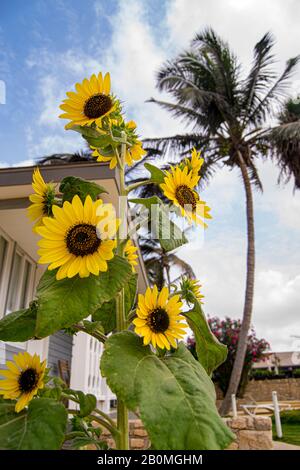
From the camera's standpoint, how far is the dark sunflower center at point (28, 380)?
666mm

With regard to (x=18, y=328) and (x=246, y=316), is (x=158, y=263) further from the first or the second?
(x=18, y=328)

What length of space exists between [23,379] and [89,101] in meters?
0.57

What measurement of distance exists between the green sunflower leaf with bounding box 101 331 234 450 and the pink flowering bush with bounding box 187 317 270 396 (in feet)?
40.8

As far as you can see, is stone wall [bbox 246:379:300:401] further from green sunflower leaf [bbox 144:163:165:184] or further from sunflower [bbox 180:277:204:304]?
green sunflower leaf [bbox 144:163:165:184]

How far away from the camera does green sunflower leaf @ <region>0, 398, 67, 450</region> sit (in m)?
0.52

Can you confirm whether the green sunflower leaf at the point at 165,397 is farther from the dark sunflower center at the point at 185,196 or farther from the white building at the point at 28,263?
the white building at the point at 28,263

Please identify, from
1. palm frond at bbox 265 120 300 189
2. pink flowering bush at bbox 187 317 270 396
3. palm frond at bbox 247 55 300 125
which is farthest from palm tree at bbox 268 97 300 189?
pink flowering bush at bbox 187 317 270 396

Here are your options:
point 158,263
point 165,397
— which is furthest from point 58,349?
point 158,263

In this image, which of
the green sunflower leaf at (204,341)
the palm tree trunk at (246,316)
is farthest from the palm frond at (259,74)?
the green sunflower leaf at (204,341)

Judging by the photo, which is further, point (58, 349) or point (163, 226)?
point (58, 349)

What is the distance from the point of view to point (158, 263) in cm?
1731

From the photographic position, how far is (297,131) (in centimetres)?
1054

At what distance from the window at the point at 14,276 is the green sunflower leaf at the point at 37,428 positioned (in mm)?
4233
